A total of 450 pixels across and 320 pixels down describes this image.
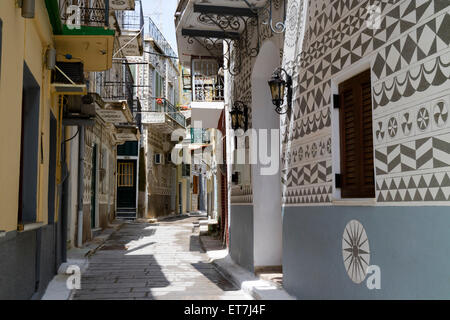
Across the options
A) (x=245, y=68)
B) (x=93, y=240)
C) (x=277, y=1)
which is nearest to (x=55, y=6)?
(x=277, y=1)

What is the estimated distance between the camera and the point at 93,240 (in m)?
13.5

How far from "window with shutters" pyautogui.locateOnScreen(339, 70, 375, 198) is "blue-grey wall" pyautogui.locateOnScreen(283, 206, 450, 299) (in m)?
0.25

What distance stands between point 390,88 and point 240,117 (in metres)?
5.36

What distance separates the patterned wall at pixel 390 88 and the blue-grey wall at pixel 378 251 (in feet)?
0.55

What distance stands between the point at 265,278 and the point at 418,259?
4.27m

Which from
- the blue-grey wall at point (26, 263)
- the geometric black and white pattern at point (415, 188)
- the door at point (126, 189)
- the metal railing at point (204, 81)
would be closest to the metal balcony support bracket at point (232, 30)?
the metal railing at point (204, 81)

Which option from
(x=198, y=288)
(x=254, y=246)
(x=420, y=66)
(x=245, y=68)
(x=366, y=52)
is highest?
(x=245, y=68)

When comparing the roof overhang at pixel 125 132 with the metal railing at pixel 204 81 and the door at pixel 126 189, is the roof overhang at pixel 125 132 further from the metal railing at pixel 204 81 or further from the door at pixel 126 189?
the metal railing at pixel 204 81

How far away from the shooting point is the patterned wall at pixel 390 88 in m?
3.29

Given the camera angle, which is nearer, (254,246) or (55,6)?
(55,6)

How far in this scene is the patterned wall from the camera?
3287 mm

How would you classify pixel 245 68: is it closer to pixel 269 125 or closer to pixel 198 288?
pixel 269 125

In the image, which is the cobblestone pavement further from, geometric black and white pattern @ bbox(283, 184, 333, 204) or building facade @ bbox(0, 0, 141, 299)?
geometric black and white pattern @ bbox(283, 184, 333, 204)

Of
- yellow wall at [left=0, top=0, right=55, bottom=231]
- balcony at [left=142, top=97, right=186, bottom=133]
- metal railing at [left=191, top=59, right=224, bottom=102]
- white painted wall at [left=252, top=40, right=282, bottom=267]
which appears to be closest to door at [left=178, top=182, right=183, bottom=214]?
balcony at [left=142, top=97, right=186, bottom=133]
